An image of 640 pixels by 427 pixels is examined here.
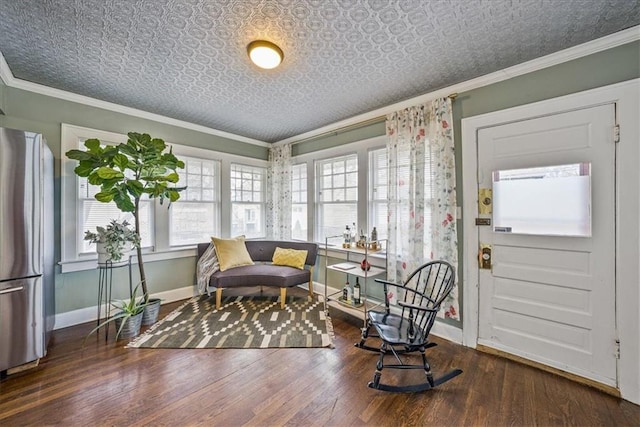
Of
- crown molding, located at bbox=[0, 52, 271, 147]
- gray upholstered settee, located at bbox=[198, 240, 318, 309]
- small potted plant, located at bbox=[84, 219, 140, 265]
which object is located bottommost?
gray upholstered settee, located at bbox=[198, 240, 318, 309]

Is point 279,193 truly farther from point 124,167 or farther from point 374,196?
point 124,167

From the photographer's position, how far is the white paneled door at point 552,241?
185 cm

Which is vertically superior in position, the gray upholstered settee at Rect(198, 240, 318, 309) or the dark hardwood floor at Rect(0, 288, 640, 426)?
the gray upholstered settee at Rect(198, 240, 318, 309)

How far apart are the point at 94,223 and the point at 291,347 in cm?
275

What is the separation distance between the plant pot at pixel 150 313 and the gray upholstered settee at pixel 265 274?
2.12ft

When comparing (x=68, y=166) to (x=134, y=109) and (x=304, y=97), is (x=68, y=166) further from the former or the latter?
(x=304, y=97)

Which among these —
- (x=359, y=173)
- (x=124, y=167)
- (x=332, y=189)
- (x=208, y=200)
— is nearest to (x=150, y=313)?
(x=124, y=167)

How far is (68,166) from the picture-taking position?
2775 millimetres

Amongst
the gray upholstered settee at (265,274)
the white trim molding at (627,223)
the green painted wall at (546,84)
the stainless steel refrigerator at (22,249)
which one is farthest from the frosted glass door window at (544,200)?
the stainless steel refrigerator at (22,249)

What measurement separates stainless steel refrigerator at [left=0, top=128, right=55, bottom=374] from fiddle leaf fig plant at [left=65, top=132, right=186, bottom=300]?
0.38 meters

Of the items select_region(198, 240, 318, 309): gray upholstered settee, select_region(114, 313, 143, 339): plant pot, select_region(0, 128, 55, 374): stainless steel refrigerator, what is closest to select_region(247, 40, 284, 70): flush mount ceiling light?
select_region(0, 128, 55, 374): stainless steel refrigerator

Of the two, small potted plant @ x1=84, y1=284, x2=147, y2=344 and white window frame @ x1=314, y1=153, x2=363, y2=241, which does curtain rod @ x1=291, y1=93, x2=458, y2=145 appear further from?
small potted plant @ x1=84, y1=284, x2=147, y2=344

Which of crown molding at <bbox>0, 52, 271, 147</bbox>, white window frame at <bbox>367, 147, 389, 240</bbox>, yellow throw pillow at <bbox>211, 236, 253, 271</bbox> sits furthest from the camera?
yellow throw pillow at <bbox>211, 236, 253, 271</bbox>

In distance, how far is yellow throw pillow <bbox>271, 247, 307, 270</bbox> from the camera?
3.72m
